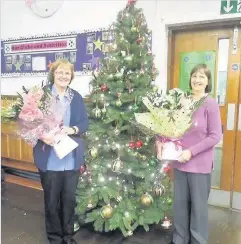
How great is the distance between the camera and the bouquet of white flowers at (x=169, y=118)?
1.75 metres

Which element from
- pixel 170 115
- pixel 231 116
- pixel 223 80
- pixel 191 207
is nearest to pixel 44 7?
pixel 223 80

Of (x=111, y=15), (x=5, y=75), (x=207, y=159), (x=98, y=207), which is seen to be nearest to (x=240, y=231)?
(x=207, y=159)

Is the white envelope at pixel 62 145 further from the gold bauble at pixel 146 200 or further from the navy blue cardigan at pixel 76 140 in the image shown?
the gold bauble at pixel 146 200

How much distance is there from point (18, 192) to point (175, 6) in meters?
2.76

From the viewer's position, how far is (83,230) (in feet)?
8.16

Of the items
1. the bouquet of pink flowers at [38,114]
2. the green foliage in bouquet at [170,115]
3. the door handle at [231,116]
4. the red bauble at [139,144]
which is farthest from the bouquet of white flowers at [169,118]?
the door handle at [231,116]

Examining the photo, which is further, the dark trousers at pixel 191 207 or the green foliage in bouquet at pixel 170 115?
the dark trousers at pixel 191 207

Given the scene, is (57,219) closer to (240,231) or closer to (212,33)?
(240,231)

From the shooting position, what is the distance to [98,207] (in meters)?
2.45

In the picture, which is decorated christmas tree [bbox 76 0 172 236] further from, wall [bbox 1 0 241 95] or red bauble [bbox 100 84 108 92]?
wall [bbox 1 0 241 95]

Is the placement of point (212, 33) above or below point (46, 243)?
above

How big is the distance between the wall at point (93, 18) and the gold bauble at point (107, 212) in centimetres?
149

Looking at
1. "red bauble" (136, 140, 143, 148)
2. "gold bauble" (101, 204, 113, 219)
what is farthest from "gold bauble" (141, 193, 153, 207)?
"red bauble" (136, 140, 143, 148)

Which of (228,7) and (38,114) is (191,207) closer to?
(38,114)
